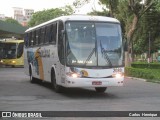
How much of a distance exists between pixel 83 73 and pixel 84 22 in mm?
2029

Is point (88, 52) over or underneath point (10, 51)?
over

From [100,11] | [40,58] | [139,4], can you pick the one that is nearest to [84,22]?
[40,58]

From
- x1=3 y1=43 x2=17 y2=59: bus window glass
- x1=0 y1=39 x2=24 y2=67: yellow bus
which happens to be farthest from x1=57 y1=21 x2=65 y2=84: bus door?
x1=3 y1=43 x2=17 y2=59: bus window glass

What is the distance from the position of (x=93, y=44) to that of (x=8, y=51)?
119ft

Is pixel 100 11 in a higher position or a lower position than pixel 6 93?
higher

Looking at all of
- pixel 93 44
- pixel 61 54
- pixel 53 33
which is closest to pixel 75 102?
pixel 93 44

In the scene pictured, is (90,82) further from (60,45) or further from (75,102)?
(60,45)

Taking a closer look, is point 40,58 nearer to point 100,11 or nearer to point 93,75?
point 93,75

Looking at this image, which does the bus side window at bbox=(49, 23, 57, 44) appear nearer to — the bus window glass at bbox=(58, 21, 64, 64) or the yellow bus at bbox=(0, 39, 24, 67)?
the bus window glass at bbox=(58, 21, 64, 64)

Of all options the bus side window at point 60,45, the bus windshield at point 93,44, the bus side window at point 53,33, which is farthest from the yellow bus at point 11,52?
the bus windshield at point 93,44

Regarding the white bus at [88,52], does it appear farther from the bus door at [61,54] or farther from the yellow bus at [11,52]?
the yellow bus at [11,52]

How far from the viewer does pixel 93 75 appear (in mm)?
16750

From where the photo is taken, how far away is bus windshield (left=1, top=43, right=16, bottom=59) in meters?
52.0

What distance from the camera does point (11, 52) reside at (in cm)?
5222
